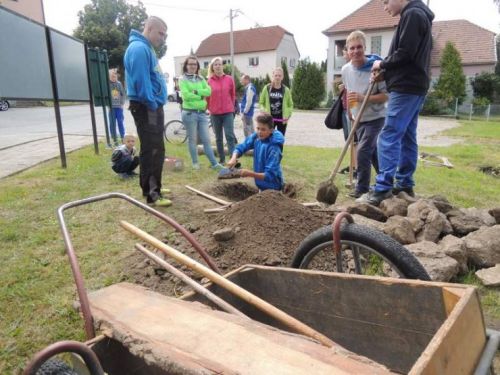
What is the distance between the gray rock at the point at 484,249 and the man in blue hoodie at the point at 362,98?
5.95 ft

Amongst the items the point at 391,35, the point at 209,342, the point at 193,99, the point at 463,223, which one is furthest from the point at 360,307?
the point at 391,35

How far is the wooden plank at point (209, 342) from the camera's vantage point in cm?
121

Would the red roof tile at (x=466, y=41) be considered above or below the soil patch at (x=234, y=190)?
above

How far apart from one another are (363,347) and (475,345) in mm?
593

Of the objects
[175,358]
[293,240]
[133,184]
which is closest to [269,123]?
[293,240]

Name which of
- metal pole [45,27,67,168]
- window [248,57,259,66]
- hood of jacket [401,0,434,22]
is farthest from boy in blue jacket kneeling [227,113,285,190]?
window [248,57,259,66]

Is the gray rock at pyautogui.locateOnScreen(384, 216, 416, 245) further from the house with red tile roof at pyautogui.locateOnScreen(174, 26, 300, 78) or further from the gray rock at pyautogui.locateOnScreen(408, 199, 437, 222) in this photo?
the house with red tile roof at pyautogui.locateOnScreen(174, 26, 300, 78)

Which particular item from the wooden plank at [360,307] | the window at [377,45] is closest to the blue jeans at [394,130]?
the wooden plank at [360,307]

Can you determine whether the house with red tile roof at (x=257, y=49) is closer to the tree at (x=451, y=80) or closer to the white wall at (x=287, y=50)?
the white wall at (x=287, y=50)

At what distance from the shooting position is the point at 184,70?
6.65 meters

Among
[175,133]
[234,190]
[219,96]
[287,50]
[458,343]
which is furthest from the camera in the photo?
[287,50]

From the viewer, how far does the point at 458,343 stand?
1271mm

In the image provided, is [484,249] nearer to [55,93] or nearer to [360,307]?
[360,307]

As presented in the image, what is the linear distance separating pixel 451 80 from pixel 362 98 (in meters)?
27.7
